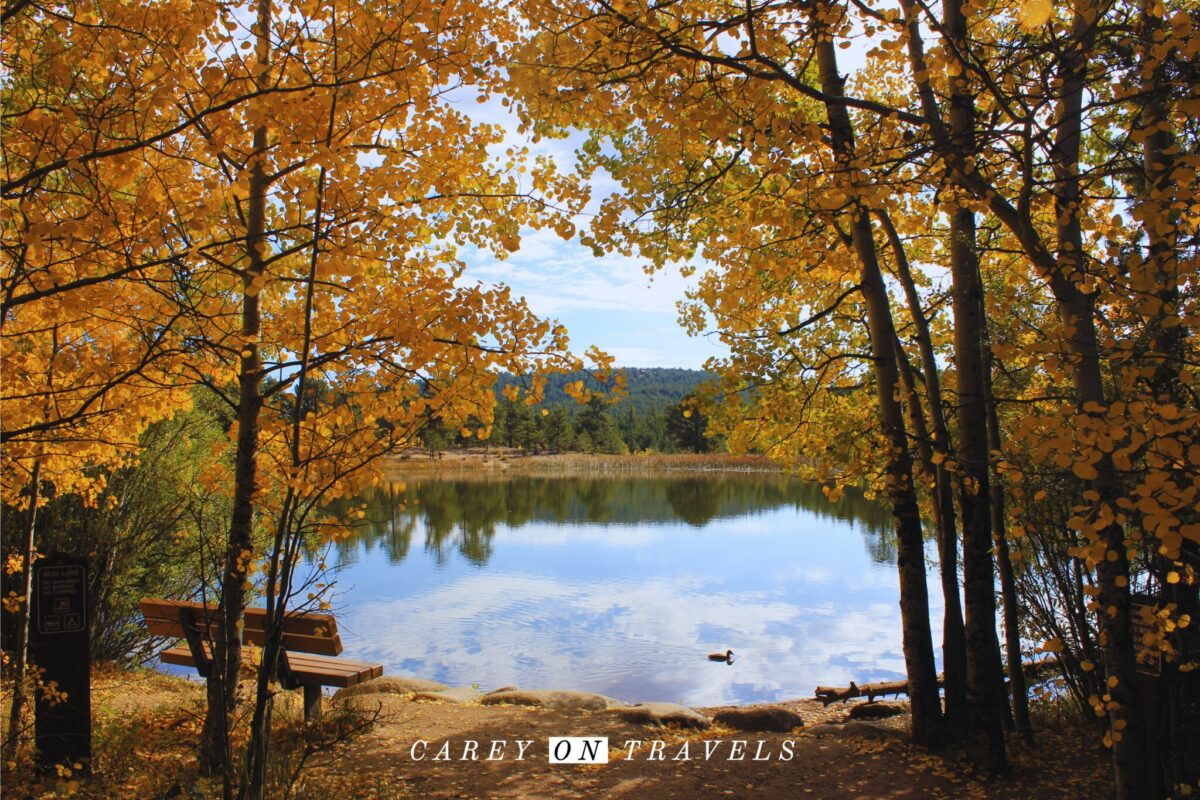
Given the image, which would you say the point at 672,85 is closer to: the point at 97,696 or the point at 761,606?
the point at 97,696

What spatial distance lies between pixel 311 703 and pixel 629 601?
30.5ft

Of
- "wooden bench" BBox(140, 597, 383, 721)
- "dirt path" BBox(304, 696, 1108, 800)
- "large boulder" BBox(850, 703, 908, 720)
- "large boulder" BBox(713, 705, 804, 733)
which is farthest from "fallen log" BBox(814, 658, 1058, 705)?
"wooden bench" BBox(140, 597, 383, 721)

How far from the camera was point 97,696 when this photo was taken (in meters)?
7.17

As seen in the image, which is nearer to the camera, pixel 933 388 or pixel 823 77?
pixel 823 77

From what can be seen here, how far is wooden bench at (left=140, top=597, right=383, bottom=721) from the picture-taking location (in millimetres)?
5582

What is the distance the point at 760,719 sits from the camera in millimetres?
6816

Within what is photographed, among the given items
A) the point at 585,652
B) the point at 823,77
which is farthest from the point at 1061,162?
the point at 585,652

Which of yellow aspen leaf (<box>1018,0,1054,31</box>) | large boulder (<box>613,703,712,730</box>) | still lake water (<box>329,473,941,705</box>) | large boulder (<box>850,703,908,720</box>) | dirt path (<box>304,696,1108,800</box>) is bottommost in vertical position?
still lake water (<box>329,473,941,705</box>)

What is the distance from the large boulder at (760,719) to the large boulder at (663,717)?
0.24m

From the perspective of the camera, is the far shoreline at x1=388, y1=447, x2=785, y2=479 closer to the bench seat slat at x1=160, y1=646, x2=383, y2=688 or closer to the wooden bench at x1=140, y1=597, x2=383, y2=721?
the wooden bench at x1=140, y1=597, x2=383, y2=721

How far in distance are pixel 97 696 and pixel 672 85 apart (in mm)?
7493

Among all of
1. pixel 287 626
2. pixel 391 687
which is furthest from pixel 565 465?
pixel 287 626

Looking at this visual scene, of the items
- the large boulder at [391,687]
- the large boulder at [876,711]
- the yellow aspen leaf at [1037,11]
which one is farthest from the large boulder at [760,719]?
the yellow aspen leaf at [1037,11]

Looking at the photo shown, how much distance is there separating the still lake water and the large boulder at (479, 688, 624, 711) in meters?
2.01
